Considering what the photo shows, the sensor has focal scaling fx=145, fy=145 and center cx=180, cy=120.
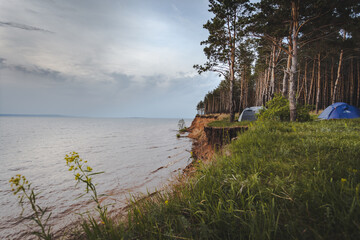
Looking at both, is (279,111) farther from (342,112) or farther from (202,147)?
(342,112)

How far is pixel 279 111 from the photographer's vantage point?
8828mm

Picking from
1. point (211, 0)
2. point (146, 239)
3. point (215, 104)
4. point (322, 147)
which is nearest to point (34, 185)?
point (146, 239)

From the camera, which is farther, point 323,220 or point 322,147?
point 322,147

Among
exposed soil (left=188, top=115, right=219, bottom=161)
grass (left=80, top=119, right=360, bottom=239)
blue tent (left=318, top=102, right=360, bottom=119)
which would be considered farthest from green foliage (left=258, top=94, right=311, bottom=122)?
grass (left=80, top=119, right=360, bottom=239)

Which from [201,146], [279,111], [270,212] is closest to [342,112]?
[279,111]

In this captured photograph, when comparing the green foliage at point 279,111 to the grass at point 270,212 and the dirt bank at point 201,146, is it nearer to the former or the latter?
the dirt bank at point 201,146

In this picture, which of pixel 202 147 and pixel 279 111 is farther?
pixel 202 147

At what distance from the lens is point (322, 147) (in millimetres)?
Answer: 3273

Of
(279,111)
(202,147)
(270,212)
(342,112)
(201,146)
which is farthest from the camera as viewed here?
(342,112)

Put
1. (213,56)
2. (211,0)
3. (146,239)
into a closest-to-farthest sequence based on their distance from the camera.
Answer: (146,239) → (211,0) → (213,56)

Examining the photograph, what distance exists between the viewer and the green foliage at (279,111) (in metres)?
8.47

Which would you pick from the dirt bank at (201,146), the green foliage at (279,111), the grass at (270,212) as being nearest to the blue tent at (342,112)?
the green foliage at (279,111)

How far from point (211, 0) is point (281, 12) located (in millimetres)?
6437

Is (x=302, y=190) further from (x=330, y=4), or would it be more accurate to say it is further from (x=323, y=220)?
(x=330, y=4)
